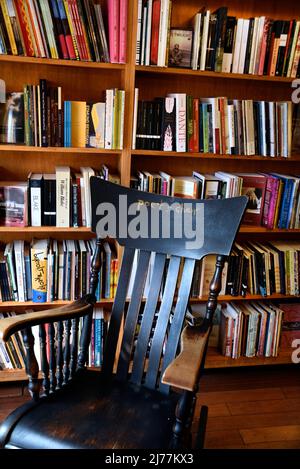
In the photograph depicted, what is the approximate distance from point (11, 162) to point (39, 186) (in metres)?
0.25

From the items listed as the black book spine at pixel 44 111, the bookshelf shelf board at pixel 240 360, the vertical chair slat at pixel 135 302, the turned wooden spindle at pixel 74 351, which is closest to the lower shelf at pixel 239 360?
the bookshelf shelf board at pixel 240 360

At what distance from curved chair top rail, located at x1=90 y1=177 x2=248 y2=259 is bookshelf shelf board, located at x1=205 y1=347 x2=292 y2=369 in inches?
37.7

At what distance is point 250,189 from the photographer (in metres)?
2.03

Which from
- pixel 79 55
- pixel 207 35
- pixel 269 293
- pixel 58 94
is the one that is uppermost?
pixel 207 35

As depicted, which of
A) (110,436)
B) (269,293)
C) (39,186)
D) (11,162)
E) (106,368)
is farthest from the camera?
(269,293)

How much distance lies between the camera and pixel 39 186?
72.0 inches

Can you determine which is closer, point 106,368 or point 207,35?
point 106,368

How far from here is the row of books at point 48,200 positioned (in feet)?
6.01

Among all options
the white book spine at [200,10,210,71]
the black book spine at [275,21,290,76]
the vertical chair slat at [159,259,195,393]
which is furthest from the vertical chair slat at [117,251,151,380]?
the black book spine at [275,21,290,76]

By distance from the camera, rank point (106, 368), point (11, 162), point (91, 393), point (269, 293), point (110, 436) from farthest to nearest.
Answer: point (269, 293)
point (11, 162)
point (106, 368)
point (91, 393)
point (110, 436)

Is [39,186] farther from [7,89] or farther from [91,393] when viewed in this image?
[91,393]

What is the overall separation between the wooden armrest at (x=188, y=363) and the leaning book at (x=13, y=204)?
0.94 metres

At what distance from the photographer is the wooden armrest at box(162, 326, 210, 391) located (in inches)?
40.6

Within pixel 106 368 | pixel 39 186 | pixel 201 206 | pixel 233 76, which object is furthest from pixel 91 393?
pixel 233 76
